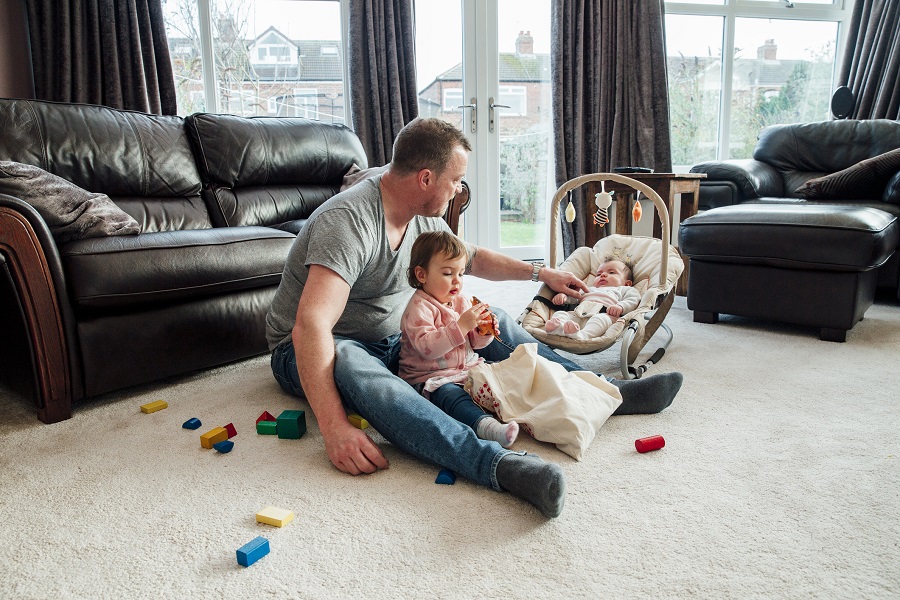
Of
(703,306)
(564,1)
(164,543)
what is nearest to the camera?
(164,543)

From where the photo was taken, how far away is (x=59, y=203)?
6.79ft

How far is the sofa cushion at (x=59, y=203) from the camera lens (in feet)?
6.63

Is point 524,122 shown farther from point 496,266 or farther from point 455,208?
point 496,266

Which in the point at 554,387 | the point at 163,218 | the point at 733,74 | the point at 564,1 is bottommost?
the point at 554,387

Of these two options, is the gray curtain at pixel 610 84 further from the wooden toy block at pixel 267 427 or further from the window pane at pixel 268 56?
the wooden toy block at pixel 267 427

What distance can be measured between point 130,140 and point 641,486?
8.28 ft

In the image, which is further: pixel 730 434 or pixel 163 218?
pixel 163 218

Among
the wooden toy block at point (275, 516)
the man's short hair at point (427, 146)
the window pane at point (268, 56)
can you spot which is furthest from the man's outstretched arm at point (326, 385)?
the window pane at point (268, 56)

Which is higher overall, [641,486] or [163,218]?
[163,218]

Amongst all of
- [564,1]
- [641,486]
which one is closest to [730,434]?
[641,486]

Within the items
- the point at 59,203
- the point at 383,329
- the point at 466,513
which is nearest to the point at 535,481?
the point at 466,513

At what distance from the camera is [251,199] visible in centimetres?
307

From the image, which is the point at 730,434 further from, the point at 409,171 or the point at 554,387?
the point at 409,171

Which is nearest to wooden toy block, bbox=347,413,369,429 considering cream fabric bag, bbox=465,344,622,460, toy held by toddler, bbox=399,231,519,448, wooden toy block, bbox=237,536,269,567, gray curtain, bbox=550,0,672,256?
toy held by toddler, bbox=399,231,519,448
